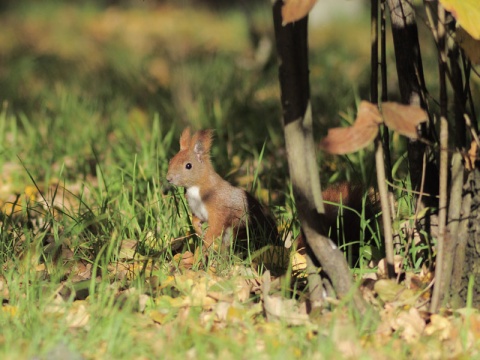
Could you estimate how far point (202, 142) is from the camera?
10.4ft

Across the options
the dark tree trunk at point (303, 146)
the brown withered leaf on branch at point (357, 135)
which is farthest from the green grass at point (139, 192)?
the brown withered leaf on branch at point (357, 135)

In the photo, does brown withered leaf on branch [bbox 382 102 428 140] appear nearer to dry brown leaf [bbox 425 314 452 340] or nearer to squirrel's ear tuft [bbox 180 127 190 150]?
dry brown leaf [bbox 425 314 452 340]

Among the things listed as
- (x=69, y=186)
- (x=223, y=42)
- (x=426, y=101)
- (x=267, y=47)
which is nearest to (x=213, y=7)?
(x=223, y=42)

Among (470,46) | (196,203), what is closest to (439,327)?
(470,46)

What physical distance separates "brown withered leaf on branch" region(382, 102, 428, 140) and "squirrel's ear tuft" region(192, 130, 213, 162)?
114cm

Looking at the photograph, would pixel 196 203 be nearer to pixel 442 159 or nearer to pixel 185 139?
pixel 185 139

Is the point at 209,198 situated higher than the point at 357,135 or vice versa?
the point at 357,135

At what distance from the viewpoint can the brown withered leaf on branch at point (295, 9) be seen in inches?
76.0

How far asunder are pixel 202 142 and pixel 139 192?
57 cm

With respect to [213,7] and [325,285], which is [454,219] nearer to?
[325,285]

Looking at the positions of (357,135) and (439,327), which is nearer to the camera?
(357,135)

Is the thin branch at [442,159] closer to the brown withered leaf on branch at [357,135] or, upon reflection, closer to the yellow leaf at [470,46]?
the yellow leaf at [470,46]

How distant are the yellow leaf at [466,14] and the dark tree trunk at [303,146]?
401 mm

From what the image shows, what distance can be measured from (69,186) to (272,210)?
3.88 ft
